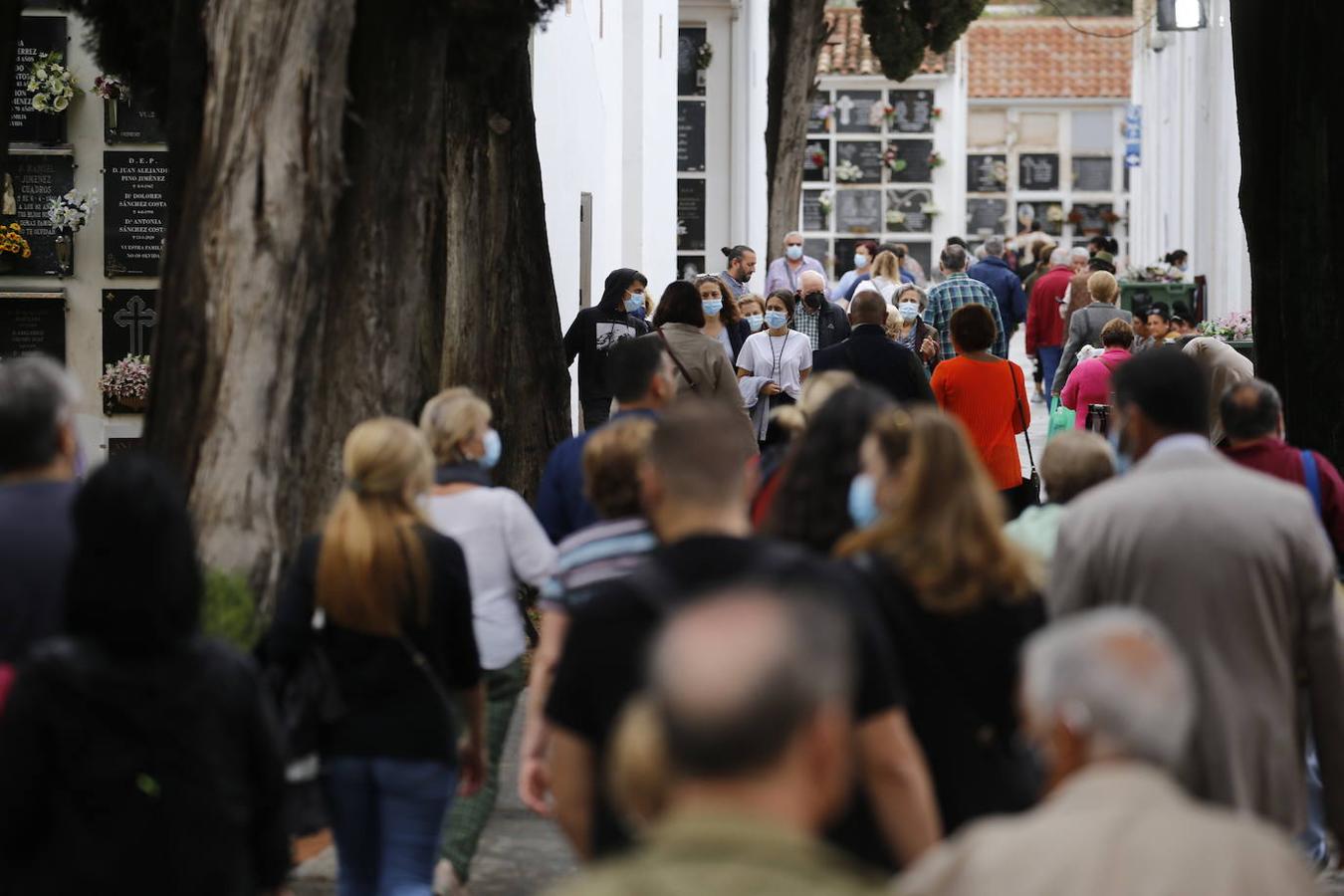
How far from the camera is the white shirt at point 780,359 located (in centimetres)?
1489

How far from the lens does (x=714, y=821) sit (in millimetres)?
2705

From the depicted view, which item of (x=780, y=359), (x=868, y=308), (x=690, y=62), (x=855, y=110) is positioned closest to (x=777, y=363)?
(x=780, y=359)

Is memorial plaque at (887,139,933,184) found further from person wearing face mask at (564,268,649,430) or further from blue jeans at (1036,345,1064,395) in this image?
person wearing face mask at (564,268,649,430)

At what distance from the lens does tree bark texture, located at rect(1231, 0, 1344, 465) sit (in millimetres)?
12406

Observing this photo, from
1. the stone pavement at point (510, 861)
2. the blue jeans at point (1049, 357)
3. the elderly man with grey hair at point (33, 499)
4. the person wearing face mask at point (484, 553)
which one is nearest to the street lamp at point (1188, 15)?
the blue jeans at point (1049, 357)

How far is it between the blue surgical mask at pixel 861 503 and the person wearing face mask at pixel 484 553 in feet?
4.59

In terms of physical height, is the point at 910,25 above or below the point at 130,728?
above

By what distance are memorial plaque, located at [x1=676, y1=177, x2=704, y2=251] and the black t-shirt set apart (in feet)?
93.4

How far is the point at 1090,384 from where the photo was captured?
46.6ft

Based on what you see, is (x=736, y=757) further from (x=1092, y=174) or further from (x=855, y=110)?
(x=1092, y=174)

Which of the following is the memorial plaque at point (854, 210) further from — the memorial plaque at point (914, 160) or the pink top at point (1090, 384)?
the pink top at point (1090, 384)

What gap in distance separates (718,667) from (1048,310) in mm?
21553

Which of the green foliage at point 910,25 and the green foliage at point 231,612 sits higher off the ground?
the green foliage at point 910,25

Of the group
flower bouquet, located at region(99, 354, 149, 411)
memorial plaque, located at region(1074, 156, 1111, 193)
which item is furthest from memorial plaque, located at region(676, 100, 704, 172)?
memorial plaque, located at region(1074, 156, 1111, 193)
